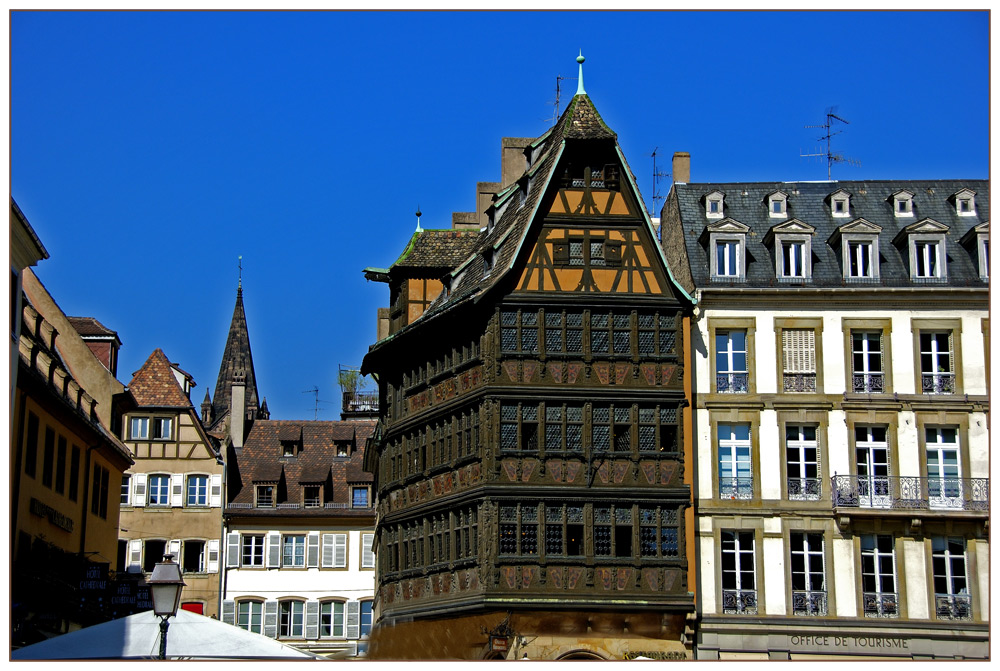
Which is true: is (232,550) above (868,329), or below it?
below

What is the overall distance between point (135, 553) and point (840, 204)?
27.6 m

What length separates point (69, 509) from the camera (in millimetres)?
41406

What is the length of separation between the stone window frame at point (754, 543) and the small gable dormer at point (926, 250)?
7.44m

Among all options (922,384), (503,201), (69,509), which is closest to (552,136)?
(503,201)

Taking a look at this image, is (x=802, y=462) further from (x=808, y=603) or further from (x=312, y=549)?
(x=312, y=549)

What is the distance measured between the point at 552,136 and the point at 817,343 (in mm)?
8151

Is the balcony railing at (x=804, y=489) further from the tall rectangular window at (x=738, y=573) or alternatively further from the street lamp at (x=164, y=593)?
the street lamp at (x=164, y=593)

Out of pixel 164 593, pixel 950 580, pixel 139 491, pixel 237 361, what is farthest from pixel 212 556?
pixel 237 361

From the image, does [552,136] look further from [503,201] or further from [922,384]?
[922,384]

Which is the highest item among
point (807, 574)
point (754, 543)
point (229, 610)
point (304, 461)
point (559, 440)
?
point (304, 461)

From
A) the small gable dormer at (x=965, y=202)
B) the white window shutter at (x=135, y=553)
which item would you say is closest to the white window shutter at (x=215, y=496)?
the white window shutter at (x=135, y=553)

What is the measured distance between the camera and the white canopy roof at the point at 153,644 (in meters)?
24.8

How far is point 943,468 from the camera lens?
3888 centimetres

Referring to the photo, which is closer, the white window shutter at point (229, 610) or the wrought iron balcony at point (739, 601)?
the wrought iron balcony at point (739, 601)
